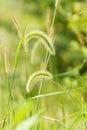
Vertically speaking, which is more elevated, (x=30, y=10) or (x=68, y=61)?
(x=30, y=10)

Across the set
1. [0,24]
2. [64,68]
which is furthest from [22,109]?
[0,24]

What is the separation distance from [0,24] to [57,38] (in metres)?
0.96

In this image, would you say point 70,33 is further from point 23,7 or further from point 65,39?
point 23,7

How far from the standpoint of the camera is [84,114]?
4.32 feet

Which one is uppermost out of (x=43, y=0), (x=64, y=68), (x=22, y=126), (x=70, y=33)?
(x=43, y=0)

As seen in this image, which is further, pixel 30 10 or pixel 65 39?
pixel 30 10

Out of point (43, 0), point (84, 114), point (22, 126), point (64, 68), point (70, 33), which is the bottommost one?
point (22, 126)

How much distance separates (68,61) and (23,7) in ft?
3.93

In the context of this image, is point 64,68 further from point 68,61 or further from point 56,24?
point 56,24

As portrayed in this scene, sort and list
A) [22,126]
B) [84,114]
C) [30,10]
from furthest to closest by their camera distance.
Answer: [30,10] → [84,114] → [22,126]

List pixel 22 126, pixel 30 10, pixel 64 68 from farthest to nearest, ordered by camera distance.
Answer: pixel 30 10 → pixel 64 68 → pixel 22 126

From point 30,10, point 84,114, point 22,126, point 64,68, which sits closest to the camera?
point 22,126

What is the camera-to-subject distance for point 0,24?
7.48 m

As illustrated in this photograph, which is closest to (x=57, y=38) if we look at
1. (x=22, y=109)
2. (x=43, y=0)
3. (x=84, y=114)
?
(x=43, y=0)
